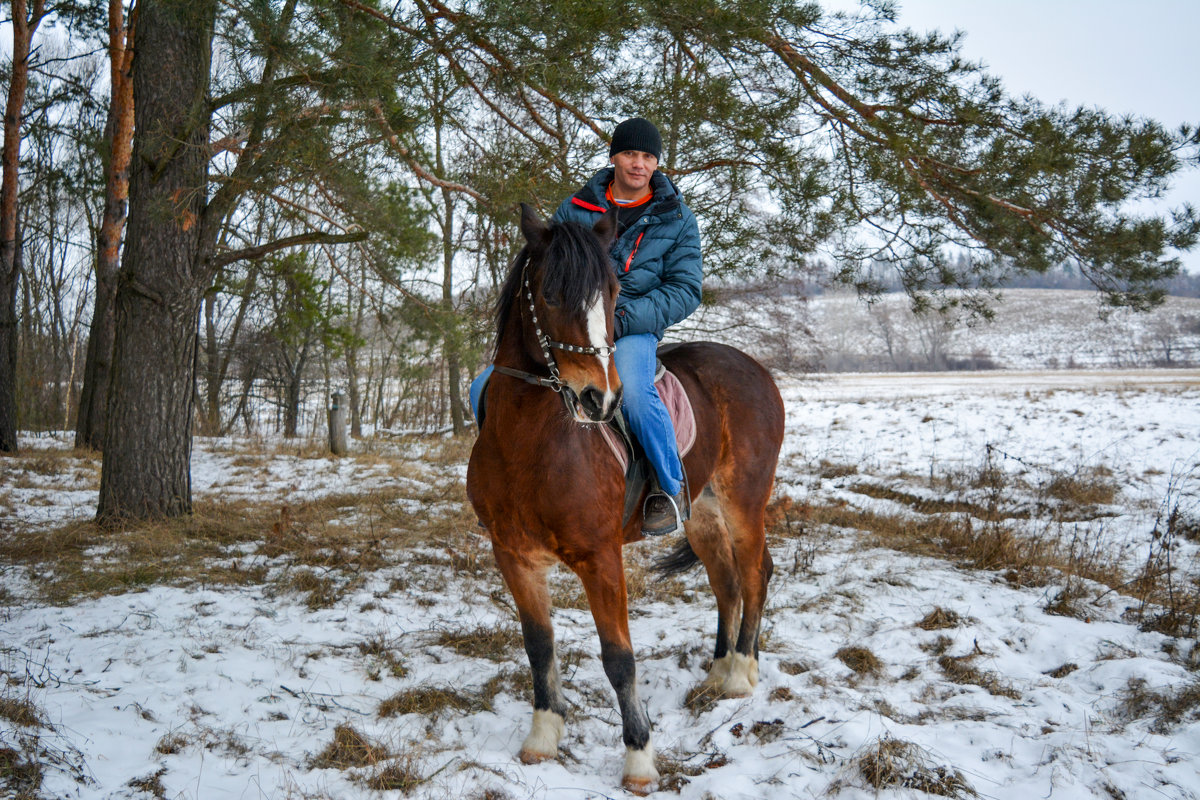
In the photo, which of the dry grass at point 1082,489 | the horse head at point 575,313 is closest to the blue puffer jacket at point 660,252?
the horse head at point 575,313

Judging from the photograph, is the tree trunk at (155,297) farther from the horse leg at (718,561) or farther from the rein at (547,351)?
the horse leg at (718,561)

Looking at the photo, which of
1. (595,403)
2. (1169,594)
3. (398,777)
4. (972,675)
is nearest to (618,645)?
(398,777)

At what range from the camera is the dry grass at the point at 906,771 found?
2299 mm

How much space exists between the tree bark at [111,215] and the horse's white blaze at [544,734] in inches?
243

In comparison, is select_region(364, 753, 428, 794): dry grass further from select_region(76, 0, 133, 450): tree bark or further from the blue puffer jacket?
select_region(76, 0, 133, 450): tree bark

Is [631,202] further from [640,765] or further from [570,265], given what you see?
[640,765]

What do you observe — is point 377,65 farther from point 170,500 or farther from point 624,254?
point 170,500

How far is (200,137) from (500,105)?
7.48 ft

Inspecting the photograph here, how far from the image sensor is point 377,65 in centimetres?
377

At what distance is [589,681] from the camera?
3.31 m

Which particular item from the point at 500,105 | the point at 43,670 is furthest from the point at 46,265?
the point at 43,670

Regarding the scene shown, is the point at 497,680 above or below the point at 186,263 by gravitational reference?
below

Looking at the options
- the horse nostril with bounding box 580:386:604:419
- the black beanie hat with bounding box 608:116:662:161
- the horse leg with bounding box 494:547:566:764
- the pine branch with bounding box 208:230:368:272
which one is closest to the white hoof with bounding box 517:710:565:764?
the horse leg with bounding box 494:547:566:764

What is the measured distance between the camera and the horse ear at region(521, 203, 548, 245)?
2.41 meters
